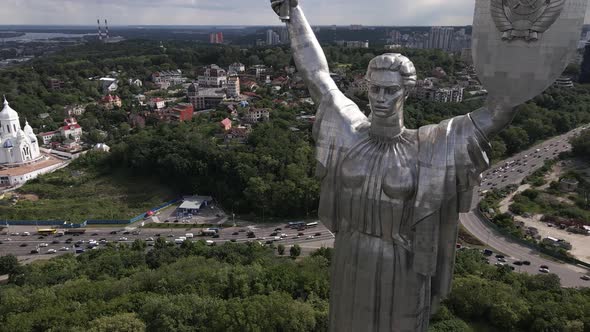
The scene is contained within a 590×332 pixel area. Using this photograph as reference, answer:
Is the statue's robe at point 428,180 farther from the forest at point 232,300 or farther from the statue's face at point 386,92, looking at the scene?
the forest at point 232,300

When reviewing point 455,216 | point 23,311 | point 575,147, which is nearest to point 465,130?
point 455,216

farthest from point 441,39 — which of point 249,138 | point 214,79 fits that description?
point 249,138

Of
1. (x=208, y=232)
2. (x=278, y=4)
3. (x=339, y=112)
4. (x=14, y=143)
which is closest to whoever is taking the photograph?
(x=339, y=112)

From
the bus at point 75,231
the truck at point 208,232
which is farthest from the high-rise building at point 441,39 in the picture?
the bus at point 75,231

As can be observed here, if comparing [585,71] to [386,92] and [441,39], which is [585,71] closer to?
[441,39]

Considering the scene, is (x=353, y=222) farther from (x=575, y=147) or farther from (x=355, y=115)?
(x=575, y=147)

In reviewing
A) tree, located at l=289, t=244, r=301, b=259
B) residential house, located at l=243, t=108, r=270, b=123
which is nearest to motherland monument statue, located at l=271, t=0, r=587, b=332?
tree, located at l=289, t=244, r=301, b=259
